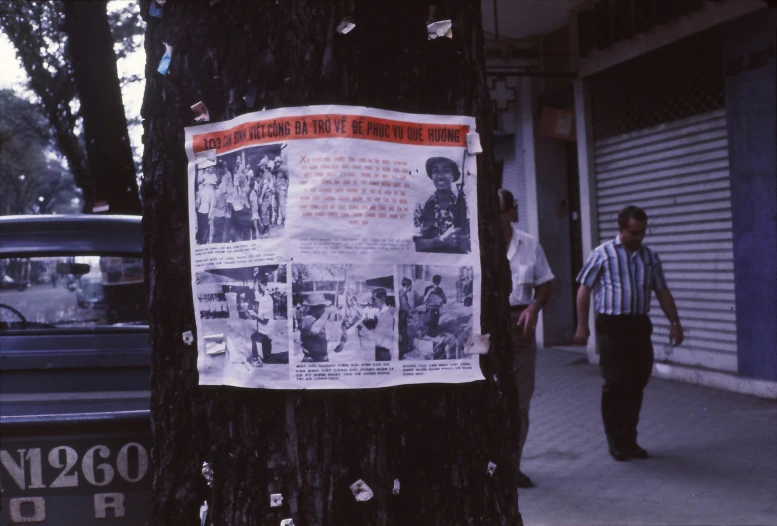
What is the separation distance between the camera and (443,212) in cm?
213

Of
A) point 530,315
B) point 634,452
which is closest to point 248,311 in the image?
point 530,315

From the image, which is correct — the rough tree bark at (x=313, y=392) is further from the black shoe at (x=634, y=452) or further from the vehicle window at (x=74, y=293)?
the black shoe at (x=634, y=452)

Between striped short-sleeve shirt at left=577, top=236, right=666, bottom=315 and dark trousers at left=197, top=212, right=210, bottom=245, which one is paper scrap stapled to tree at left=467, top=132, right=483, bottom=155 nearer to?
dark trousers at left=197, top=212, right=210, bottom=245

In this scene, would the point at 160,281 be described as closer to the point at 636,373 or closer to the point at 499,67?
the point at 636,373

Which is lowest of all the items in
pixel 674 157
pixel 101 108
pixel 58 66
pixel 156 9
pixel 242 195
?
pixel 242 195

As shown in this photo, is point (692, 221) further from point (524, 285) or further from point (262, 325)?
point (262, 325)

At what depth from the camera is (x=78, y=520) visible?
349 cm

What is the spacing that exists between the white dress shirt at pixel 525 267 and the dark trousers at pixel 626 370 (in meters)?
0.98

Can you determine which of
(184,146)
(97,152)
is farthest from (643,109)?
(184,146)

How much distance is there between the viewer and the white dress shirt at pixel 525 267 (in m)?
6.17

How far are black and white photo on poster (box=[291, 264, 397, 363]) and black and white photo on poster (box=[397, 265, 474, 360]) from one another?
1.4 inches

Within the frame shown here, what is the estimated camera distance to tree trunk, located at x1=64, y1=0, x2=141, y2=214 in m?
10.9

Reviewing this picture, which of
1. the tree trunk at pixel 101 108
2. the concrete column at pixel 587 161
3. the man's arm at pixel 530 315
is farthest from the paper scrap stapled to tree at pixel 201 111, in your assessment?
the concrete column at pixel 587 161

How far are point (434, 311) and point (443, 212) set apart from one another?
0.74 feet
